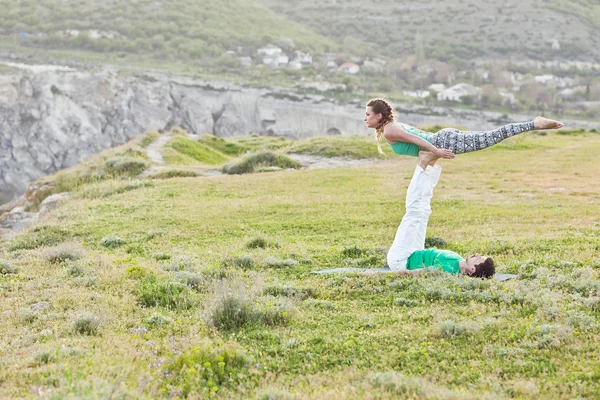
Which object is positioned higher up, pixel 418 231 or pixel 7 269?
pixel 418 231

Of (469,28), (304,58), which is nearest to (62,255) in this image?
(304,58)

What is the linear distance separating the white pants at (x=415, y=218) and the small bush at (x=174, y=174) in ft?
50.9

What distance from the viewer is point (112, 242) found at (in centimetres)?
1298

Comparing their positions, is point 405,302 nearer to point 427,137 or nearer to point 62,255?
point 427,137

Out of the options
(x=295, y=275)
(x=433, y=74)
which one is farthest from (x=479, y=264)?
(x=433, y=74)

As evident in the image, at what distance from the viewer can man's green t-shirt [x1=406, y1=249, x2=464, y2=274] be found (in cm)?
888

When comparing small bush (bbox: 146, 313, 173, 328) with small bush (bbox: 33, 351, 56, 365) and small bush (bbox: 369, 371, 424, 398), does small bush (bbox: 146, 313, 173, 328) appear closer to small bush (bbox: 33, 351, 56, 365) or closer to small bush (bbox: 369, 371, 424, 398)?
small bush (bbox: 33, 351, 56, 365)

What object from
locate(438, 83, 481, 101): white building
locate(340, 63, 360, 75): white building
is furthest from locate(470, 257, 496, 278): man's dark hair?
locate(340, 63, 360, 75): white building

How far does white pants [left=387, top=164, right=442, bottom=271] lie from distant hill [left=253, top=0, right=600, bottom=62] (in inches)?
4640

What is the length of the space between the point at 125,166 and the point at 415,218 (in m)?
17.5

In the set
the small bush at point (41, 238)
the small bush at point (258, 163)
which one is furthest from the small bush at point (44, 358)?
the small bush at point (258, 163)

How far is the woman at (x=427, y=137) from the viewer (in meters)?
8.74

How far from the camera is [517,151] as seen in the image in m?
29.3

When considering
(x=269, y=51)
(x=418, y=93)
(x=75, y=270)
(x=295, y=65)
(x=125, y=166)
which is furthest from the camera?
(x=269, y=51)
